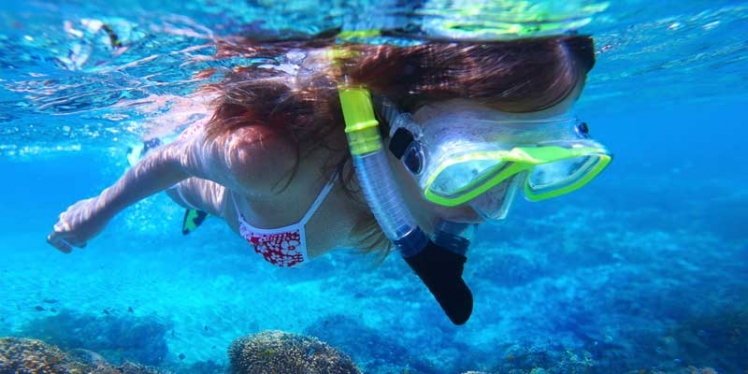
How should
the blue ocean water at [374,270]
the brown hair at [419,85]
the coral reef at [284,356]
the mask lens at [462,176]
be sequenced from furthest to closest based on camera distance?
the coral reef at [284,356]
the blue ocean water at [374,270]
the mask lens at [462,176]
the brown hair at [419,85]

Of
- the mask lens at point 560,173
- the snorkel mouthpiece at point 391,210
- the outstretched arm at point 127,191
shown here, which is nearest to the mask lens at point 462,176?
the snorkel mouthpiece at point 391,210

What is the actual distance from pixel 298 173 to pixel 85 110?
38.2 feet

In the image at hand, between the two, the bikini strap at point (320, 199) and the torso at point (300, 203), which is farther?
the bikini strap at point (320, 199)

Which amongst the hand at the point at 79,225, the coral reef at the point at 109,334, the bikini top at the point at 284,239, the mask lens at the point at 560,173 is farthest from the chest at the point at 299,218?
the coral reef at the point at 109,334

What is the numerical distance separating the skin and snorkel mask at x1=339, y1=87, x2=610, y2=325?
0.14m

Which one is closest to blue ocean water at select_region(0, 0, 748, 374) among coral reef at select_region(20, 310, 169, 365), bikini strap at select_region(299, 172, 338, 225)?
coral reef at select_region(20, 310, 169, 365)

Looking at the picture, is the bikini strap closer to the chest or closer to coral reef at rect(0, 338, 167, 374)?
the chest

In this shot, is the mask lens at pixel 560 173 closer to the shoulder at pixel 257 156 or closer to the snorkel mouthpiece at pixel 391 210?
the snorkel mouthpiece at pixel 391 210

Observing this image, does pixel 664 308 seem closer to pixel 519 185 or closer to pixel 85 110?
pixel 519 185

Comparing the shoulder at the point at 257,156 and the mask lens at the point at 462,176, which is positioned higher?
the shoulder at the point at 257,156

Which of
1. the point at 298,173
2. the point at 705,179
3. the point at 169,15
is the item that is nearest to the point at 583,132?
the point at 298,173

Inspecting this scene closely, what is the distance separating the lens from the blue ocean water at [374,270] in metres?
4.82

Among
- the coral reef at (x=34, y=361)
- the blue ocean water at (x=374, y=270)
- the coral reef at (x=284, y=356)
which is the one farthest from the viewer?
the coral reef at (x=284, y=356)

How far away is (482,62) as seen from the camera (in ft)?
6.32
